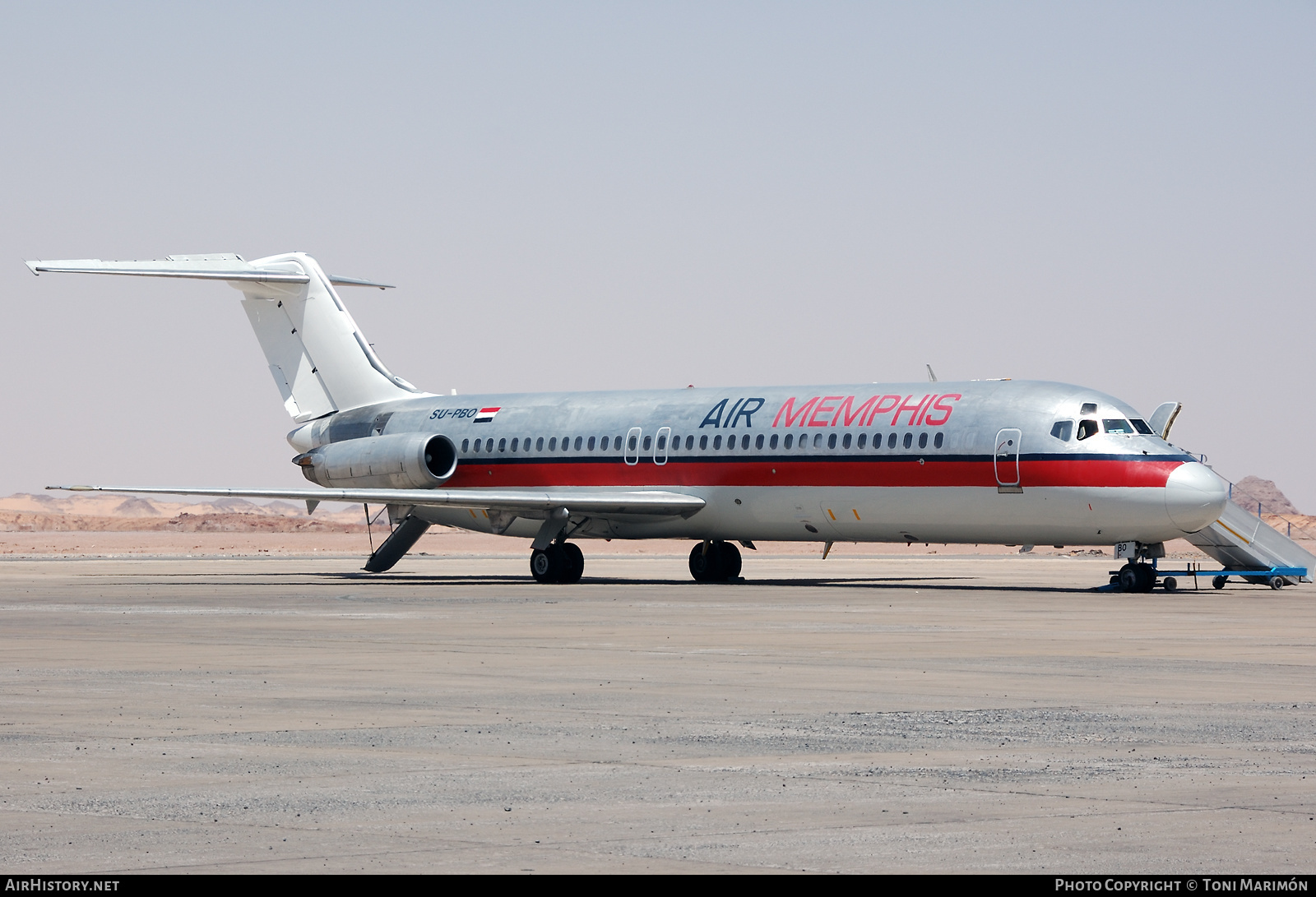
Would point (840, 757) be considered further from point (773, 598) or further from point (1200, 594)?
point (1200, 594)

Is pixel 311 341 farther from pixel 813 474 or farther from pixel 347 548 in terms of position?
pixel 347 548

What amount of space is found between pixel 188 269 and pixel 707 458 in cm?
1398

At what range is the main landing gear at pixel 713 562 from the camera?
133ft

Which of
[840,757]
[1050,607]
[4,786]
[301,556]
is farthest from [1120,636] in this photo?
[301,556]

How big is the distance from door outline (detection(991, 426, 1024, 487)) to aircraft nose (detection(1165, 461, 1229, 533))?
A: 267 cm

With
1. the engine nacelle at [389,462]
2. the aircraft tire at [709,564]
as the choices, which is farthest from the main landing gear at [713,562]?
the engine nacelle at [389,462]

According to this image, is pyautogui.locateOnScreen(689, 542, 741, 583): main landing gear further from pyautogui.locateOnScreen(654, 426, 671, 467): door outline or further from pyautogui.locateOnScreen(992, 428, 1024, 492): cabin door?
pyautogui.locateOnScreen(992, 428, 1024, 492): cabin door

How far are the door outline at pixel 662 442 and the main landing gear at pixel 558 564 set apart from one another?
2.58m

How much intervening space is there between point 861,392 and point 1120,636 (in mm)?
15707

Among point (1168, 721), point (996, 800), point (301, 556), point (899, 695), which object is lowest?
point (996, 800)

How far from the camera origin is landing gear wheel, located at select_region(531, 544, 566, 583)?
39.4 metres

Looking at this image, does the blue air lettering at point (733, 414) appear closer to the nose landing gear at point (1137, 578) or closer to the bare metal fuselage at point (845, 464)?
the bare metal fuselage at point (845, 464)

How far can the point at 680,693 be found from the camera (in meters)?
14.6

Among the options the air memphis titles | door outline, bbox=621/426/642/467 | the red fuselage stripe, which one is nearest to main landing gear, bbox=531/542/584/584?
the red fuselage stripe
